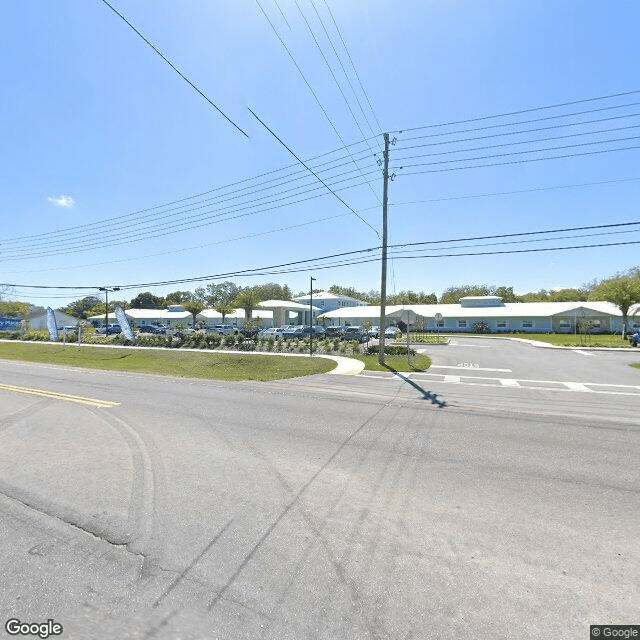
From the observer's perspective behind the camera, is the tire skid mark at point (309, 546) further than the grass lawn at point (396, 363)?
No

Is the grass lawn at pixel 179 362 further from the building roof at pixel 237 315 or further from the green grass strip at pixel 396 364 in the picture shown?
the building roof at pixel 237 315

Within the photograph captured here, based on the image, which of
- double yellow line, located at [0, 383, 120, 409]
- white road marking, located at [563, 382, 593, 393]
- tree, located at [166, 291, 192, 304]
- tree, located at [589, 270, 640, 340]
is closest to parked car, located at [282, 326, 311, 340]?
double yellow line, located at [0, 383, 120, 409]

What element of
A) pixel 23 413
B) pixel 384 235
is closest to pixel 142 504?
pixel 23 413

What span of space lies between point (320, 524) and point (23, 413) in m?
9.89

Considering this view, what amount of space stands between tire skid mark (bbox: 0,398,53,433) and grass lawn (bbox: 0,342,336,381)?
7.04 metres

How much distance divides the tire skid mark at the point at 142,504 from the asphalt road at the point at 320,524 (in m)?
0.03

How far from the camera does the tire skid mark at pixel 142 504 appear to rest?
150 inches

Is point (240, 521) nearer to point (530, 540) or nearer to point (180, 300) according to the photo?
point (530, 540)

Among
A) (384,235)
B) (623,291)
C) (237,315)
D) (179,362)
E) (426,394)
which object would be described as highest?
(384,235)

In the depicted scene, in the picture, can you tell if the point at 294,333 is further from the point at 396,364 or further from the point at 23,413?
the point at 23,413

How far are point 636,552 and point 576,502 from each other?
3.72ft

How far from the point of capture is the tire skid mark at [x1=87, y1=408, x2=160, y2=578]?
150 inches

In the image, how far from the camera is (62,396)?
1282cm

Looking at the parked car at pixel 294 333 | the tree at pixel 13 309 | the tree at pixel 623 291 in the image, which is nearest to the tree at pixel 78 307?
the tree at pixel 13 309
